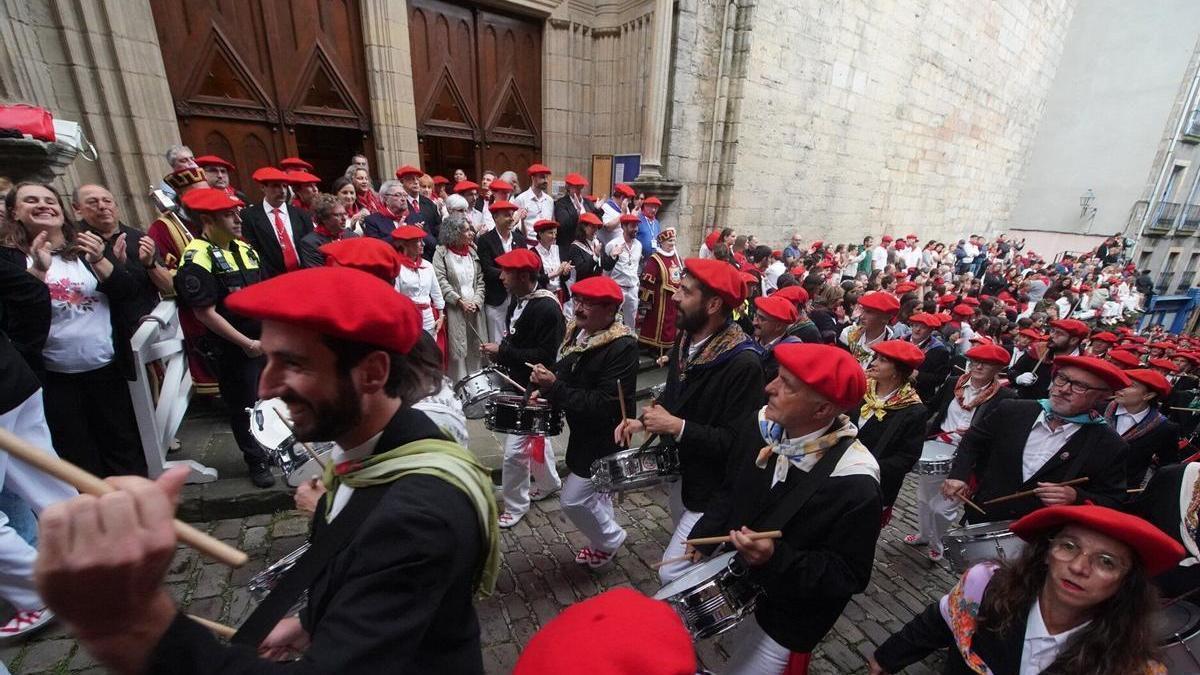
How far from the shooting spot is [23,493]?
113 inches

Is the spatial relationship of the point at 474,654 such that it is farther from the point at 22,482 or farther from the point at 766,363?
the point at 766,363

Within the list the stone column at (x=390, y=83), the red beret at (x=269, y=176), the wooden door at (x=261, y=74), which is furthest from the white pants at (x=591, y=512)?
the wooden door at (x=261, y=74)

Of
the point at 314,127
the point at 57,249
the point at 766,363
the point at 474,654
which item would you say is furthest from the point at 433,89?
the point at 474,654

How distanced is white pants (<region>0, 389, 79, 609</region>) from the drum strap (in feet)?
7.79

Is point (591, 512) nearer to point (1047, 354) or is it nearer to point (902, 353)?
point (902, 353)

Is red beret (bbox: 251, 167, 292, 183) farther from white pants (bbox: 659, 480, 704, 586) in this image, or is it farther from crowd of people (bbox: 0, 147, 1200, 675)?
white pants (bbox: 659, 480, 704, 586)

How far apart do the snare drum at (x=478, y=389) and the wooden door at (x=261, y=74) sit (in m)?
6.25


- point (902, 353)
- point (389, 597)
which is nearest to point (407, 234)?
point (389, 597)

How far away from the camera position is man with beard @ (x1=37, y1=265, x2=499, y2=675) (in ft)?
3.02

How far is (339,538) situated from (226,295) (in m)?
3.65

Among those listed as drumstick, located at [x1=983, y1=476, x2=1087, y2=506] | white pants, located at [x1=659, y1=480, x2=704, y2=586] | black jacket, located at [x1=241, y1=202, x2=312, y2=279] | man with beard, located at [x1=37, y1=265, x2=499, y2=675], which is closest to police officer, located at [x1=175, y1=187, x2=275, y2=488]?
black jacket, located at [x1=241, y1=202, x2=312, y2=279]

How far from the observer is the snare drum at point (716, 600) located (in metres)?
2.29

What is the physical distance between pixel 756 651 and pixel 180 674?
8.11 feet

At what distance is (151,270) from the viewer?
4.07m
